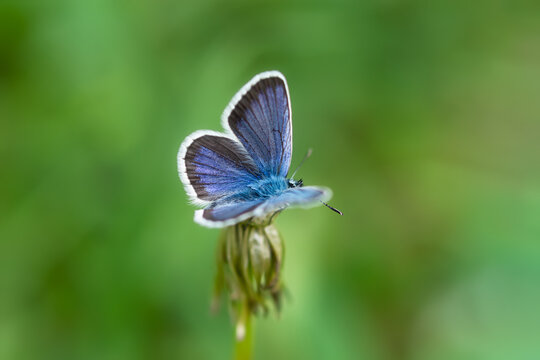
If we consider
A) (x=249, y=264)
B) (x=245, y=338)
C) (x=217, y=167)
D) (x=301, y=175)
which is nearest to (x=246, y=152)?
(x=217, y=167)

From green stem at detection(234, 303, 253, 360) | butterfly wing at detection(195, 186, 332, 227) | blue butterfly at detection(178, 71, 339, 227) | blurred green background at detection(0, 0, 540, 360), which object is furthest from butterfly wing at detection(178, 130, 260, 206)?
blurred green background at detection(0, 0, 540, 360)

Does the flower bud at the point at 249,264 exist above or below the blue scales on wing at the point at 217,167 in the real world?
below

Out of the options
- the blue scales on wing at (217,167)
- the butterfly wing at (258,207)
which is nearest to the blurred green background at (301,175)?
the blue scales on wing at (217,167)

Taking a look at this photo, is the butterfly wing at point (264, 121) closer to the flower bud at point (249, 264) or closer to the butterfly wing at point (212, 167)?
the butterfly wing at point (212, 167)

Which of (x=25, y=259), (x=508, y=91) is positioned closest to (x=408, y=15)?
(x=508, y=91)

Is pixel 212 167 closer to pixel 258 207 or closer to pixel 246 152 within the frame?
pixel 246 152

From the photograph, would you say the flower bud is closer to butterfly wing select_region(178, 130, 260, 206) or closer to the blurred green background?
butterfly wing select_region(178, 130, 260, 206)

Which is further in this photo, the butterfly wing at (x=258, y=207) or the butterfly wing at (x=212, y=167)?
the butterfly wing at (x=212, y=167)
